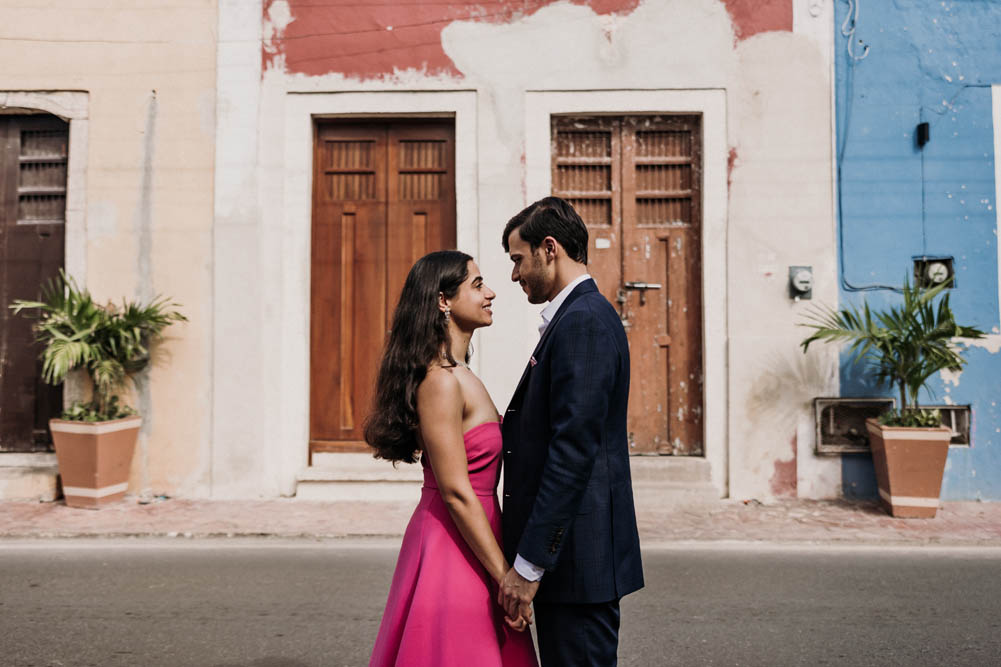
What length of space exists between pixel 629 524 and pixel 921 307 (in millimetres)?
5595

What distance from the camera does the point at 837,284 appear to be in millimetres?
7344

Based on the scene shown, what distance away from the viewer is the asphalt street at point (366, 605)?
143 inches

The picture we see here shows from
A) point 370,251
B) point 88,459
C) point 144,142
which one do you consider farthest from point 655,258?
point 88,459

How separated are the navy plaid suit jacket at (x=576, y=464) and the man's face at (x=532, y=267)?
102mm

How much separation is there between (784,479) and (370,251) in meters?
4.56

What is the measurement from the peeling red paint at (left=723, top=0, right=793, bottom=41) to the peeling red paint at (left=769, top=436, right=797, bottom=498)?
3908mm

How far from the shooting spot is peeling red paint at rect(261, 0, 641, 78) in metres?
7.58

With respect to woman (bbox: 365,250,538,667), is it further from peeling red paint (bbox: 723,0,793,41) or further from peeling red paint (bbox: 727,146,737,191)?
peeling red paint (bbox: 723,0,793,41)

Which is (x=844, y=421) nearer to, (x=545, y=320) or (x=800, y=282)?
(x=800, y=282)

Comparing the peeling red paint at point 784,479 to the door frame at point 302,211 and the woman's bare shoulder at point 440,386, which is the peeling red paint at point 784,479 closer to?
the door frame at point 302,211

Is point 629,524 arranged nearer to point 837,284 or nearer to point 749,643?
point 749,643

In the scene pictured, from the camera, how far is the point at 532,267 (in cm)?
229

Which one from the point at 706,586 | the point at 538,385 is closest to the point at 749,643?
the point at 706,586

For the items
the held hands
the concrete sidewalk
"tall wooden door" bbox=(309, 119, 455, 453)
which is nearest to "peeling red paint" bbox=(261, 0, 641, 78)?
"tall wooden door" bbox=(309, 119, 455, 453)
